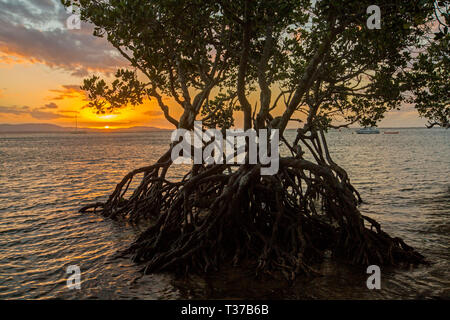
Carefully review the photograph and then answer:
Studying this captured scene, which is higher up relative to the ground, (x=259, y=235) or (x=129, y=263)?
(x=259, y=235)

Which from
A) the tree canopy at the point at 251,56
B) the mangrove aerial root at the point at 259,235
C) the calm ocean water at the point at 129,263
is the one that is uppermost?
the tree canopy at the point at 251,56

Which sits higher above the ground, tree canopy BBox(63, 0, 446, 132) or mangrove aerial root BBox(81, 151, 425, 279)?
tree canopy BBox(63, 0, 446, 132)

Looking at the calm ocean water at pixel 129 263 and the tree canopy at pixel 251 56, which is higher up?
the tree canopy at pixel 251 56

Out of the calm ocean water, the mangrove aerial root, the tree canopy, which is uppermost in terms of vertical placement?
the tree canopy

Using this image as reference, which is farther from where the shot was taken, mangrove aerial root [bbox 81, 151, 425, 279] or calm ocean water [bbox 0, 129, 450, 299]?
mangrove aerial root [bbox 81, 151, 425, 279]

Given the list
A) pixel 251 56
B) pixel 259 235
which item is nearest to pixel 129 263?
pixel 259 235

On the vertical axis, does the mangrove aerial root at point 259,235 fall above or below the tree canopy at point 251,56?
below

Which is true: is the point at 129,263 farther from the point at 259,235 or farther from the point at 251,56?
the point at 251,56

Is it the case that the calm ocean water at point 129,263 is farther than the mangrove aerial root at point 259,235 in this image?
No

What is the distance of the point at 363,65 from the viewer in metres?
13.6

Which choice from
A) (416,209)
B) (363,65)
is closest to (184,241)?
(363,65)
